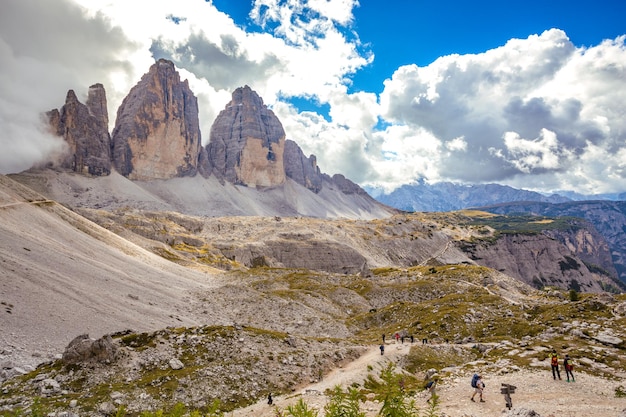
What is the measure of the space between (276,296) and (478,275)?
50.1 meters

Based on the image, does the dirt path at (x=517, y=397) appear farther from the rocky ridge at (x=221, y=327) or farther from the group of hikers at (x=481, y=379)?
the group of hikers at (x=481, y=379)

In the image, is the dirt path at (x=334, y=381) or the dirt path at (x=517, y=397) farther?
the dirt path at (x=334, y=381)

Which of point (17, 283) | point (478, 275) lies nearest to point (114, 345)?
point (17, 283)

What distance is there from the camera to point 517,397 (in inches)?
1001

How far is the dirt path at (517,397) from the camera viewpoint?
2206 cm

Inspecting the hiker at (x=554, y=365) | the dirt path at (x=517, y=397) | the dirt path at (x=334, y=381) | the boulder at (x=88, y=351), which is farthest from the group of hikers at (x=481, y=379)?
the boulder at (x=88, y=351)

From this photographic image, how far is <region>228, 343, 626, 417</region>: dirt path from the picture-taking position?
22062 millimetres

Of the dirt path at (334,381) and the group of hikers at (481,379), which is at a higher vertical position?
the group of hikers at (481,379)

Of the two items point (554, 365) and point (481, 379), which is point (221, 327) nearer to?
point (481, 379)

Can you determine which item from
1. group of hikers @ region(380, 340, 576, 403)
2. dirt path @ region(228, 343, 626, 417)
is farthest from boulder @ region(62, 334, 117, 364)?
group of hikers @ region(380, 340, 576, 403)

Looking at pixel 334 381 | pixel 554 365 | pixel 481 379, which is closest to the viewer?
pixel 481 379

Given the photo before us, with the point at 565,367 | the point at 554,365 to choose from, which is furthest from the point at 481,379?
the point at 565,367

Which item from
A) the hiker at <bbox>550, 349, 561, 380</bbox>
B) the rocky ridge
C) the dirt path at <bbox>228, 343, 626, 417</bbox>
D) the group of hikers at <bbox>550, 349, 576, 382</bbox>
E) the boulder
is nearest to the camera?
the dirt path at <bbox>228, 343, 626, 417</bbox>

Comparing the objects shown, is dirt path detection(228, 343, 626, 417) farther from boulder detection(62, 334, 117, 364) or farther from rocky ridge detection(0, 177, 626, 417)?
boulder detection(62, 334, 117, 364)
